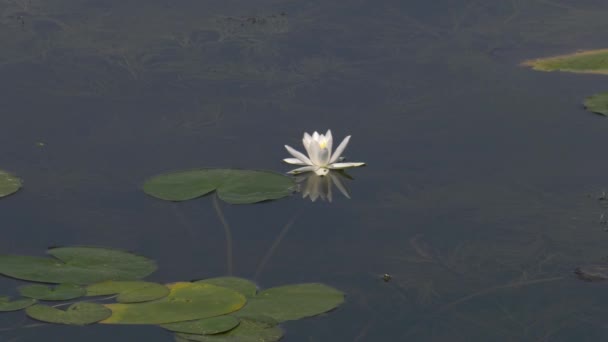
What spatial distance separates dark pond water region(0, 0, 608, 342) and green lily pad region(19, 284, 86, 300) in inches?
3.9

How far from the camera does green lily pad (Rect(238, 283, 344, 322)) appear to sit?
3539mm

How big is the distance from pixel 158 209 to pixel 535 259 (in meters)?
1.47

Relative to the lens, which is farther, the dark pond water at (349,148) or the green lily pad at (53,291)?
the dark pond water at (349,148)

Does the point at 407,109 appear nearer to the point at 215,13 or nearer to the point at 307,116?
the point at 307,116

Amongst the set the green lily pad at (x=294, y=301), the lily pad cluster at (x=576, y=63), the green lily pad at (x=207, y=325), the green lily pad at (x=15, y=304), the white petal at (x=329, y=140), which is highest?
the lily pad cluster at (x=576, y=63)

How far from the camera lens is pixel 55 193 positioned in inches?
177

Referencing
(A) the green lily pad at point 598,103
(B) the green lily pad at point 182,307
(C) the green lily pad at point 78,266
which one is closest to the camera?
(B) the green lily pad at point 182,307

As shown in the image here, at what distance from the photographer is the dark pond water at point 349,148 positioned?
12.4ft

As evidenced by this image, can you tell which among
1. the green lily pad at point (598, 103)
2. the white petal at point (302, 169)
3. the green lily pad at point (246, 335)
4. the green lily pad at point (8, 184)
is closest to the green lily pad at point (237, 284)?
the green lily pad at point (246, 335)

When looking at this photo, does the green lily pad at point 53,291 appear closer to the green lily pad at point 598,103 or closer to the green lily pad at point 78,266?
the green lily pad at point 78,266

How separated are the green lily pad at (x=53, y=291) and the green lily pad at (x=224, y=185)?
2.63 feet

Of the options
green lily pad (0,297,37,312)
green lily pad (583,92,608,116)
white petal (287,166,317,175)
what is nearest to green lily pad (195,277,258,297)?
green lily pad (0,297,37,312)

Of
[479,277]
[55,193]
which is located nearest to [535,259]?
[479,277]

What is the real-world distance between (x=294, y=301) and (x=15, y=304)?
0.91 meters
